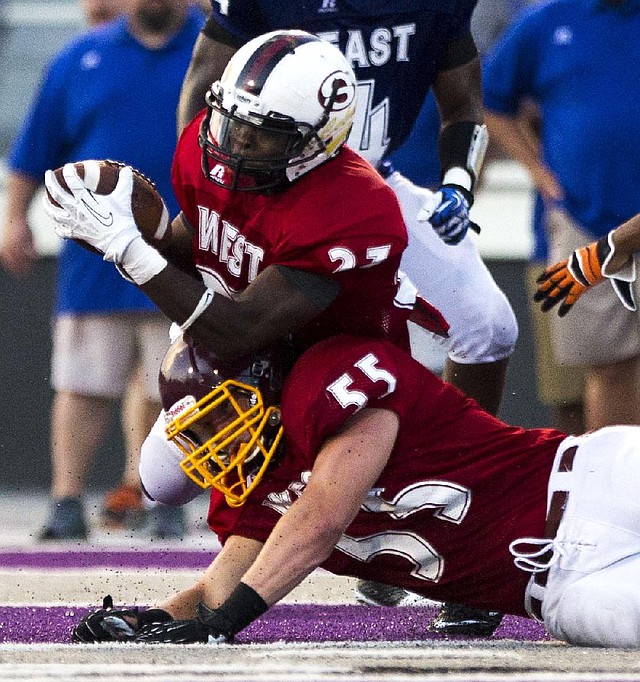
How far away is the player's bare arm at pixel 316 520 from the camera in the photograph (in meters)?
3.32

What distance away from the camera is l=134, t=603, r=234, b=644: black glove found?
11.0 ft

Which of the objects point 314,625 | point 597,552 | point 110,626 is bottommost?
point 314,625

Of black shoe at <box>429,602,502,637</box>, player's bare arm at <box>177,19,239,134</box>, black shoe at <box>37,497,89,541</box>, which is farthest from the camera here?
black shoe at <box>37,497,89,541</box>

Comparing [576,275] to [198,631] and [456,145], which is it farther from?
[198,631]

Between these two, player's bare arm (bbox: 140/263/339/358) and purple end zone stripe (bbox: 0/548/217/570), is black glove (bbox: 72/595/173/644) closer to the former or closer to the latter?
player's bare arm (bbox: 140/263/339/358)

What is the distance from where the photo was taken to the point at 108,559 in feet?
18.2

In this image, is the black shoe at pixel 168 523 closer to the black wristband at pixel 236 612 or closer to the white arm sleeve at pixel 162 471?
the white arm sleeve at pixel 162 471

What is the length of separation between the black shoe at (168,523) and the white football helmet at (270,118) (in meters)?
2.71

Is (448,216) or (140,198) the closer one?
(140,198)

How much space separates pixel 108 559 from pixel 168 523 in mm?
594

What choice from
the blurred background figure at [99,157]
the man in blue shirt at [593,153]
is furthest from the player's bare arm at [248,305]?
the blurred background figure at [99,157]

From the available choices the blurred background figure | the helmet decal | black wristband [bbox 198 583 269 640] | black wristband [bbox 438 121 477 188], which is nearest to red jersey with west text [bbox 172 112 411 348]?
the helmet decal

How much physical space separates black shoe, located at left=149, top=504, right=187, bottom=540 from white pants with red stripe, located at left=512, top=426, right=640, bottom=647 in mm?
2725

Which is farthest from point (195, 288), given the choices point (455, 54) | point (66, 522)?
point (66, 522)
